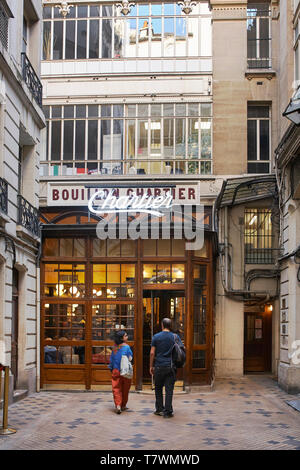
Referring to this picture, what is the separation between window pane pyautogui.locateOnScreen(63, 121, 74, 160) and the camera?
21234 mm

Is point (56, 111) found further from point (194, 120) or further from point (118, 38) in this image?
point (194, 120)

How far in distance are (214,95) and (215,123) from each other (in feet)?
3.15

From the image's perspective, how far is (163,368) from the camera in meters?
12.1

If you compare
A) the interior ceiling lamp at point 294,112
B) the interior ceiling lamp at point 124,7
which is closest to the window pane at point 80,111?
the interior ceiling lamp at point 124,7

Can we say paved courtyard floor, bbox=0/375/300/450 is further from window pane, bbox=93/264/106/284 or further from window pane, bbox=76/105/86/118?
→ window pane, bbox=76/105/86/118

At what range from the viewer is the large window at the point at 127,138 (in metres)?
21.0

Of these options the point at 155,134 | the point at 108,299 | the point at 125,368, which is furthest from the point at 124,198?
the point at 125,368

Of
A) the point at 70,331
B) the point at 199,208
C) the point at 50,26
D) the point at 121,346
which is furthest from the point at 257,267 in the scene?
the point at 50,26

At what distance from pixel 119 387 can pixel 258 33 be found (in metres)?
13.8

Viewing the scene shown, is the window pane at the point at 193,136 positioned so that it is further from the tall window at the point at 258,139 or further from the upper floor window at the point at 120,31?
the upper floor window at the point at 120,31

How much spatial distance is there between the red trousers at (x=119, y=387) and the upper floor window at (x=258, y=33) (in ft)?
41.8

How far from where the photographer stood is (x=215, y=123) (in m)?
20.9

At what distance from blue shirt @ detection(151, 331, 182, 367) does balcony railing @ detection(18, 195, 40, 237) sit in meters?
4.59

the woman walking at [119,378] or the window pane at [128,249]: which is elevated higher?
the window pane at [128,249]
